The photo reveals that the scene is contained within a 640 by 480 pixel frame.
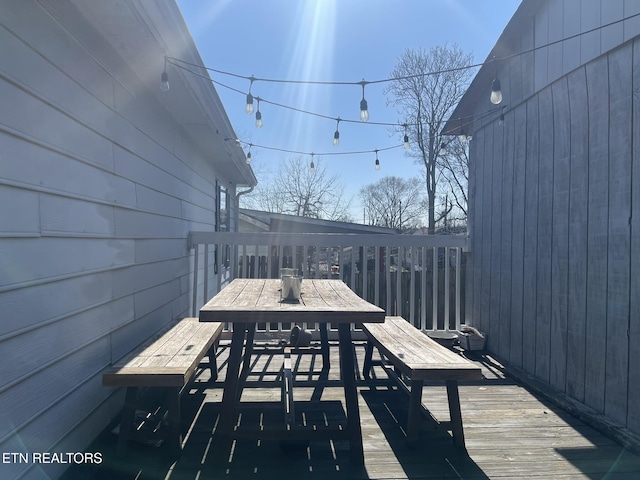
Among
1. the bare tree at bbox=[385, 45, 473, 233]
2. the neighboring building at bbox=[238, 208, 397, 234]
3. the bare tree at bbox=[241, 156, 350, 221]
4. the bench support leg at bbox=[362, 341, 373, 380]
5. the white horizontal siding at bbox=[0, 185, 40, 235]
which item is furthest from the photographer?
the bare tree at bbox=[241, 156, 350, 221]

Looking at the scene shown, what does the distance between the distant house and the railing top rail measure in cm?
68

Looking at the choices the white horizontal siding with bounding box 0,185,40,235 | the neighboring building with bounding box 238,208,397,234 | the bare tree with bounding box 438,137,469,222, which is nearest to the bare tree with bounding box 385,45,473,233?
the bare tree with bounding box 438,137,469,222

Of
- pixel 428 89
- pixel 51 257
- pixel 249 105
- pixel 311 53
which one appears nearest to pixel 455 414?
pixel 51 257

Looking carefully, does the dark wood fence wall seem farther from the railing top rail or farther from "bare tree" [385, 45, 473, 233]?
"bare tree" [385, 45, 473, 233]

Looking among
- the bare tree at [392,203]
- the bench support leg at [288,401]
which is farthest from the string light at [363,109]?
the bare tree at [392,203]

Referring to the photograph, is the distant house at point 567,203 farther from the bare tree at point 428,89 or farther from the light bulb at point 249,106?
the bare tree at point 428,89

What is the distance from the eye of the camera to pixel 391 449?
195cm

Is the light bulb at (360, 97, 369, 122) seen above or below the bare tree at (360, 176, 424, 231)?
below

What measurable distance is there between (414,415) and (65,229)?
5.96 feet

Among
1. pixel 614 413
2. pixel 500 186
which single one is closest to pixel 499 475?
pixel 614 413

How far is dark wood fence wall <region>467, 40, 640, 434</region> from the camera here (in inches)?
82.4

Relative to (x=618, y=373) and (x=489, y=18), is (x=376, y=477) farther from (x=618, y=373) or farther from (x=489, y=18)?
(x=489, y=18)

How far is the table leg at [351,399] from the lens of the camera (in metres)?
1.83

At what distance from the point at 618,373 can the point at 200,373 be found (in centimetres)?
264
